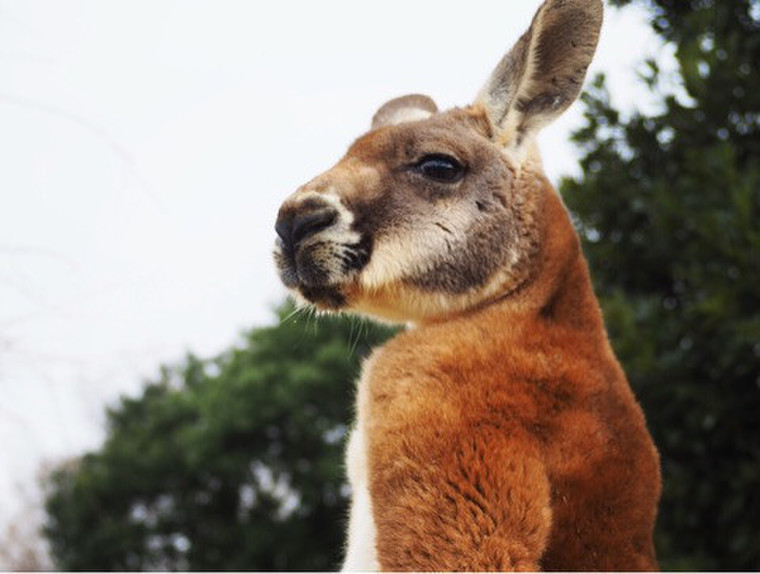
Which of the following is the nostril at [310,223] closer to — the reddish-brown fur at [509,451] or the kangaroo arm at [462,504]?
the reddish-brown fur at [509,451]

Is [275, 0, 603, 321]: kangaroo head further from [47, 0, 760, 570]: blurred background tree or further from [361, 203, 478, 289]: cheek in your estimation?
[47, 0, 760, 570]: blurred background tree

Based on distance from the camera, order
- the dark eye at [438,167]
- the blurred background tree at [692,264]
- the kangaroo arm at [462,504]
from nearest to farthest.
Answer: the kangaroo arm at [462,504]
the dark eye at [438,167]
the blurred background tree at [692,264]

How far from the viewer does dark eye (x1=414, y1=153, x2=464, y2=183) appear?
96.2 inches

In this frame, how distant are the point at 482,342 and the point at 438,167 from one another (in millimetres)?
582

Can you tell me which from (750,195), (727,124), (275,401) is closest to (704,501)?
(750,195)

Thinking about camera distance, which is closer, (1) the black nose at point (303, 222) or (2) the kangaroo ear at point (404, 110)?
(1) the black nose at point (303, 222)

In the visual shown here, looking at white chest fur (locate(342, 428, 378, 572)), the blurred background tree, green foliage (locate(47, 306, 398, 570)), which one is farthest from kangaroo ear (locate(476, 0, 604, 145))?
green foliage (locate(47, 306, 398, 570))

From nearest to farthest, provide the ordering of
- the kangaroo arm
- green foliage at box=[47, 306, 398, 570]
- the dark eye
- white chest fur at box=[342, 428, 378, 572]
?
the kangaroo arm, white chest fur at box=[342, 428, 378, 572], the dark eye, green foliage at box=[47, 306, 398, 570]

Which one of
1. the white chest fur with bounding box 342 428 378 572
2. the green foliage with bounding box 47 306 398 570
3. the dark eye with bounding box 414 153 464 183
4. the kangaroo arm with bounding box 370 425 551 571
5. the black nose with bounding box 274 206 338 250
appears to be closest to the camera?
the kangaroo arm with bounding box 370 425 551 571

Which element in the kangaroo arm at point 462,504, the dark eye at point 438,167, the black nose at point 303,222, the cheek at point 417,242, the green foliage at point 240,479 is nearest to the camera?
the kangaroo arm at point 462,504

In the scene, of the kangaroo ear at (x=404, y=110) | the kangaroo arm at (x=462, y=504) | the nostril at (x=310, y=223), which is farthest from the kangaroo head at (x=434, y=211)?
the kangaroo arm at (x=462, y=504)

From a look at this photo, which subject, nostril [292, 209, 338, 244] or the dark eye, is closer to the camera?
nostril [292, 209, 338, 244]

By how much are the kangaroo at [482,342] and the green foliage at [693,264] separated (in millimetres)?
3648

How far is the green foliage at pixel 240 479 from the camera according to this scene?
52.0ft
